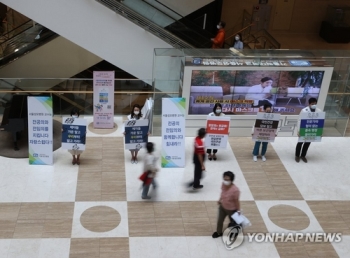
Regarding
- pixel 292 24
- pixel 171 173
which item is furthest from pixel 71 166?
pixel 292 24

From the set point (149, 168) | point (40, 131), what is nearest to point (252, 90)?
point (149, 168)

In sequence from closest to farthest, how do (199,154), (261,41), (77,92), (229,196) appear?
1. (229,196)
2. (199,154)
3. (77,92)
4. (261,41)

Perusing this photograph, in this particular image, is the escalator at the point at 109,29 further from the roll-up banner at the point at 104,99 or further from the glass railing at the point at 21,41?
the glass railing at the point at 21,41

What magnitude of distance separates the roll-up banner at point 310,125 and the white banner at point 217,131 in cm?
161

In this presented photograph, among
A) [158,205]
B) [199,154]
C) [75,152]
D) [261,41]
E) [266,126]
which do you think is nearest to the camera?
[199,154]

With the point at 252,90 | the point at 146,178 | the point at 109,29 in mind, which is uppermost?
the point at 109,29

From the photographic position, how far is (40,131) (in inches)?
386

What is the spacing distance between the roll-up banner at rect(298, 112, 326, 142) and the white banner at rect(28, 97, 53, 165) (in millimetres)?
5145

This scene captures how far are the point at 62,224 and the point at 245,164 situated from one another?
13.4 ft

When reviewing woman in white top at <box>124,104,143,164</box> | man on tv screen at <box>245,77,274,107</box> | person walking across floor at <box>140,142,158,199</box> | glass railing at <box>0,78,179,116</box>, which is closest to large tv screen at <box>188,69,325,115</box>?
man on tv screen at <box>245,77,274,107</box>

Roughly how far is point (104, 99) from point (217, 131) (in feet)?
9.33

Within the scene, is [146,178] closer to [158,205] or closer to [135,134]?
[158,205]

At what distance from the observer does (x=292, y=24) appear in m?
20.4

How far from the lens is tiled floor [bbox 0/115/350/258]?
8.09m
